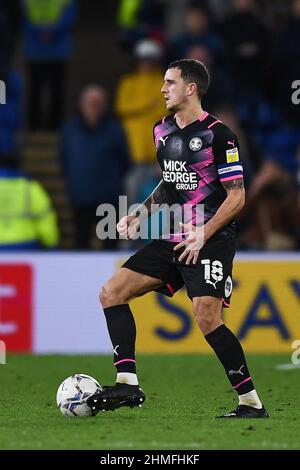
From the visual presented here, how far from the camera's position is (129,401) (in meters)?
7.98

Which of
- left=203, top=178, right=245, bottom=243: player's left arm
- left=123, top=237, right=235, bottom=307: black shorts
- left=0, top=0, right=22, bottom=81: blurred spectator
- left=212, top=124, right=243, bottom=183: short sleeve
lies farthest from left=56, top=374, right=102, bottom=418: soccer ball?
left=0, top=0, right=22, bottom=81: blurred spectator

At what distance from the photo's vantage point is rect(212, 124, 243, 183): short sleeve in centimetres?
776

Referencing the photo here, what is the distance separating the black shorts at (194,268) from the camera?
779 centimetres

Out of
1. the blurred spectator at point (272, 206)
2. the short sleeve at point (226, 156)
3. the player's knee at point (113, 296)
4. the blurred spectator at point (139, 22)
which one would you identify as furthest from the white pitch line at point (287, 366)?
the blurred spectator at point (139, 22)

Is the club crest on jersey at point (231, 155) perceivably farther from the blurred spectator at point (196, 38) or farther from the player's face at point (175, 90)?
the blurred spectator at point (196, 38)

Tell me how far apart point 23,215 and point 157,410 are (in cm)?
537

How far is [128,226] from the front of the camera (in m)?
8.09

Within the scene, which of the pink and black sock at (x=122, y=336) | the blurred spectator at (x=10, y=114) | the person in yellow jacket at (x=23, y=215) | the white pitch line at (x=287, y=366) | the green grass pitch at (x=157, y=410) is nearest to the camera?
the green grass pitch at (x=157, y=410)

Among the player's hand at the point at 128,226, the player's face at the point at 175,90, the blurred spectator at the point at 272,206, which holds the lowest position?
the player's hand at the point at 128,226

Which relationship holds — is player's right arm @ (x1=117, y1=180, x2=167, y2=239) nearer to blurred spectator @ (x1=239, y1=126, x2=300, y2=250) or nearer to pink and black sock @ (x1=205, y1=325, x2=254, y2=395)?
pink and black sock @ (x1=205, y1=325, x2=254, y2=395)

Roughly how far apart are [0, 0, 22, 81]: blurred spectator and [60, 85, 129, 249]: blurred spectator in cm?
130

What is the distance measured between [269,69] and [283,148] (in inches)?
41.6

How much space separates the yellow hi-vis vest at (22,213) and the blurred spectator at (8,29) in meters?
2.14

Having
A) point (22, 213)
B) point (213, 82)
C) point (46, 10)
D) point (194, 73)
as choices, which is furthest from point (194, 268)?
point (46, 10)
